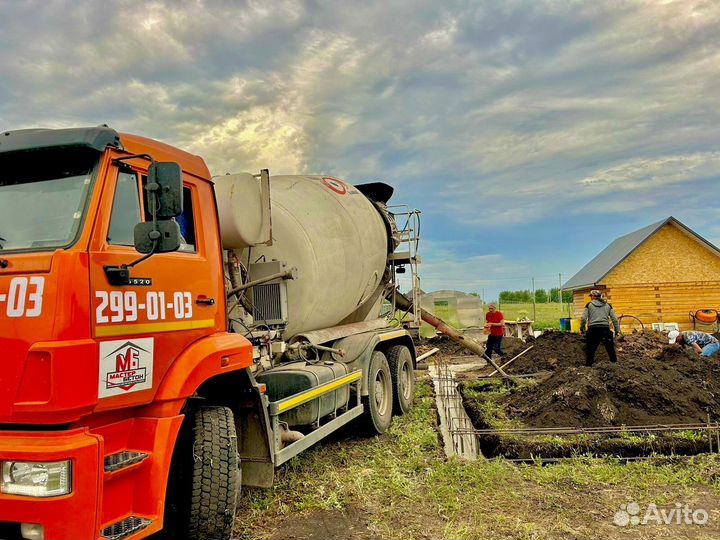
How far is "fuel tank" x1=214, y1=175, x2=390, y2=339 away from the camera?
5293 mm

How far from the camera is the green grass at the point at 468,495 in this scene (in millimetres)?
4477

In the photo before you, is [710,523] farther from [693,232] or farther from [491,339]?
[693,232]

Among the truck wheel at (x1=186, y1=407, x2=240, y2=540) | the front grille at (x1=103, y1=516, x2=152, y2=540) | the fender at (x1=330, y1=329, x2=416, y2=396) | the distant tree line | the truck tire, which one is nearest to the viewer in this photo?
the front grille at (x1=103, y1=516, x2=152, y2=540)

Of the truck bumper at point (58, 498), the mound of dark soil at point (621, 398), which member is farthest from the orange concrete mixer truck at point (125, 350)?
the mound of dark soil at point (621, 398)

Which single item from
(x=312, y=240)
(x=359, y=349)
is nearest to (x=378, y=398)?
(x=359, y=349)

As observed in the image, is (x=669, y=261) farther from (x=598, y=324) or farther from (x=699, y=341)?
(x=598, y=324)

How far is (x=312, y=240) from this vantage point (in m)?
6.38

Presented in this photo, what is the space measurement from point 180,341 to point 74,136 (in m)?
1.41

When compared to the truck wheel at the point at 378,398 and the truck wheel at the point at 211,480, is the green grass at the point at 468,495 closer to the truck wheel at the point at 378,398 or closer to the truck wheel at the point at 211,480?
the truck wheel at the point at 378,398

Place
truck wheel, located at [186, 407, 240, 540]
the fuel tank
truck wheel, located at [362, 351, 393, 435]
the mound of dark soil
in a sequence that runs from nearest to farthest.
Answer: truck wheel, located at [186, 407, 240, 540] < the fuel tank < truck wheel, located at [362, 351, 393, 435] < the mound of dark soil

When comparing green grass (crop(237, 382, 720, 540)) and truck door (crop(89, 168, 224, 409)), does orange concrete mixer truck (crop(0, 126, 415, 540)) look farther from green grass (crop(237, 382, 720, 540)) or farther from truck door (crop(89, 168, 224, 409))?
green grass (crop(237, 382, 720, 540))

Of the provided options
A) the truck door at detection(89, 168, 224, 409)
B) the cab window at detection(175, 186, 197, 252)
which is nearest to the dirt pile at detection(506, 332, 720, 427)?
the truck door at detection(89, 168, 224, 409)

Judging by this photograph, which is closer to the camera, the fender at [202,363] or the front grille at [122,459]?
the front grille at [122,459]

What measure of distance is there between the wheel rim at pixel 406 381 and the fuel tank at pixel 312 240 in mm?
1098
